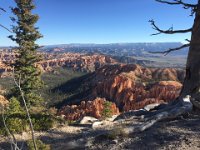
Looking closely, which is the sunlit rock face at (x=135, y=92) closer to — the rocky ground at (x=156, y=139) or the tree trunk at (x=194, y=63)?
the tree trunk at (x=194, y=63)

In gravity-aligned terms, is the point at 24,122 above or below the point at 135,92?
above

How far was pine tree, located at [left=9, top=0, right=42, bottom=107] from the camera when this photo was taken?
37250mm

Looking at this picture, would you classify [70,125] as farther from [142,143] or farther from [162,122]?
[142,143]

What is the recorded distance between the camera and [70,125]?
659 inches

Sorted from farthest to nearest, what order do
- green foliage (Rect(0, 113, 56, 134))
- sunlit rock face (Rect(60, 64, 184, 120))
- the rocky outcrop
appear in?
1. sunlit rock face (Rect(60, 64, 184, 120))
2. the rocky outcrop
3. green foliage (Rect(0, 113, 56, 134))

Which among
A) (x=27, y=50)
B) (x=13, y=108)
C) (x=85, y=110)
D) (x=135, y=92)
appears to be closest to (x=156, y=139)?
(x=13, y=108)

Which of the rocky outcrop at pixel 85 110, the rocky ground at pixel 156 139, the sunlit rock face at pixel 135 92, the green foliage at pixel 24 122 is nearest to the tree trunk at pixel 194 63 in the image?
the rocky ground at pixel 156 139

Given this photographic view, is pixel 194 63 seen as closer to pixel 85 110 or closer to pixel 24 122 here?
pixel 24 122

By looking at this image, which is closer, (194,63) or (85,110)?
(194,63)

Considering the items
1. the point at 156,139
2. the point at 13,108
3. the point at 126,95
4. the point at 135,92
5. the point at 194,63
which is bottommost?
the point at 126,95

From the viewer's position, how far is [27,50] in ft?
125

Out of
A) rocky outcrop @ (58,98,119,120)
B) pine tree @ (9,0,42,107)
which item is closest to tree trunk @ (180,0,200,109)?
pine tree @ (9,0,42,107)

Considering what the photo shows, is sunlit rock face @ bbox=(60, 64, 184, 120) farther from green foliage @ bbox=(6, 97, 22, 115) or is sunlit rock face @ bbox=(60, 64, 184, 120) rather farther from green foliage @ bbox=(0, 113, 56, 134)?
green foliage @ bbox=(0, 113, 56, 134)

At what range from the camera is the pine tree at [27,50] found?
37250mm
